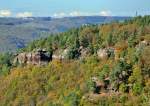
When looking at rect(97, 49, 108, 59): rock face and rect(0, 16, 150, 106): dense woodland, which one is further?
rect(97, 49, 108, 59): rock face

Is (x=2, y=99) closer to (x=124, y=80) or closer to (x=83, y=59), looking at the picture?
(x=83, y=59)

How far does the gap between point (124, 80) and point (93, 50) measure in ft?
166

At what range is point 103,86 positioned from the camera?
146m

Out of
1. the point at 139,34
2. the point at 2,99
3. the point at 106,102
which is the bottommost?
the point at 2,99

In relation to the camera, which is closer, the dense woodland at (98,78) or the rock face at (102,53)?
the dense woodland at (98,78)

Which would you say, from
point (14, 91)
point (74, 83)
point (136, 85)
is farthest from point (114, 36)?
point (136, 85)

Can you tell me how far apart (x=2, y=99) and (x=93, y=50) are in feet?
130

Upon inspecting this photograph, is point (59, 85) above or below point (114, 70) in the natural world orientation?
below

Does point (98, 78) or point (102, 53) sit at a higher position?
point (102, 53)

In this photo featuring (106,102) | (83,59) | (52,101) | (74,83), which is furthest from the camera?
(83,59)

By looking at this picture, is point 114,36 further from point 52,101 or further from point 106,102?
point 106,102

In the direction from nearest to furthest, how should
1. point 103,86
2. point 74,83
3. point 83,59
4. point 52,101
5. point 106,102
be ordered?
point 106,102 → point 103,86 → point 52,101 → point 74,83 → point 83,59

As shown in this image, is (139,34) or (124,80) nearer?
(124,80)

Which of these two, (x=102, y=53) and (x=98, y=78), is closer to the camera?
(x=98, y=78)
